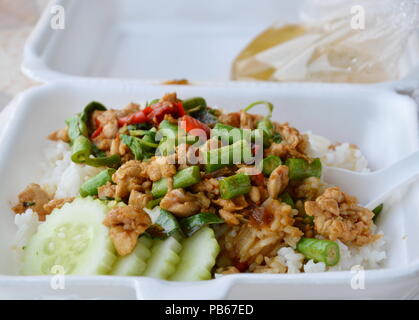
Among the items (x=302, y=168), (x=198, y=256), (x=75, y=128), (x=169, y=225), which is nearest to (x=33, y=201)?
(x=75, y=128)

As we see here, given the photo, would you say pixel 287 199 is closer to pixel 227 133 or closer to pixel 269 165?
pixel 269 165

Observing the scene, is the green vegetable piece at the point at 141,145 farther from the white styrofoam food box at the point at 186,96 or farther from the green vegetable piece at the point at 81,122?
the white styrofoam food box at the point at 186,96

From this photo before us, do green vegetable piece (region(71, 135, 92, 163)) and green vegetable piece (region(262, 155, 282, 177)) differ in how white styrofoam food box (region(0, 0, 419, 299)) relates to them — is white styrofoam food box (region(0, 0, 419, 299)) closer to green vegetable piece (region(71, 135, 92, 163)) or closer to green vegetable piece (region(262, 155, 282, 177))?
green vegetable piece (region(71, 135, 92, 163))

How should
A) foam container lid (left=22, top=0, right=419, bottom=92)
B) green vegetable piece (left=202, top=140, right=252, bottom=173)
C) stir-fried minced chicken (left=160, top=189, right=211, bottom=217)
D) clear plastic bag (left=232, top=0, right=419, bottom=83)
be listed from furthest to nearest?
foam container lid (left=22, top=0, right=419, bottom=92) → clear plastic bag (left=232, top=0, right=419, bottom=83) → green vegetable piece (left=202, top=140, right=252, bottom=173) → stir-fried minced chicken (left=160, top=189, right=211, bottom=217)

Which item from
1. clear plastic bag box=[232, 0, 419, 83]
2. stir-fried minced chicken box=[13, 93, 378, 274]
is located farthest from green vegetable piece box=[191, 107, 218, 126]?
clear plastic bag box=[232, 0, 419, 83]

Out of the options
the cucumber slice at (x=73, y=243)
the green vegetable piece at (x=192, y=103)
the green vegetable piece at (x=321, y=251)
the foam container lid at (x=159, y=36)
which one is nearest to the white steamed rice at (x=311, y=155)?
the green vegetable piece at (x=321, y=251)

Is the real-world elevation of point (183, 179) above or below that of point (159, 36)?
below
